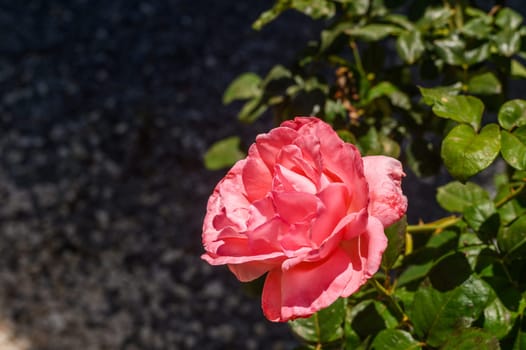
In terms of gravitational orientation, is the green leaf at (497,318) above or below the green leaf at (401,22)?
below

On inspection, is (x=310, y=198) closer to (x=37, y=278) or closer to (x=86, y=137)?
(x=37, y=278)

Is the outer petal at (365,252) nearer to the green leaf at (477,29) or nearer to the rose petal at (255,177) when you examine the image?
the rose petal at (255,177)

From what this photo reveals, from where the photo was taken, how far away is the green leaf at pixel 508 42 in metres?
0.81

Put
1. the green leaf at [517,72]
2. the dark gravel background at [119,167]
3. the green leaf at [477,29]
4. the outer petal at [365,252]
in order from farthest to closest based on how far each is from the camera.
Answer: the dark gravel background at [119,167]
the green leaf at [517,72]
the green leaf at [477,29]
the outer petal at [365,252]

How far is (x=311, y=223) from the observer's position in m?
0.51

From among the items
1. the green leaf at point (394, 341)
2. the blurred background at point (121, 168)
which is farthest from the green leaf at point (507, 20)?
the blurred background at point (121, 168)

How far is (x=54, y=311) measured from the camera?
198cm

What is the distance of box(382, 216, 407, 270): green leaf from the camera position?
633 millimetres

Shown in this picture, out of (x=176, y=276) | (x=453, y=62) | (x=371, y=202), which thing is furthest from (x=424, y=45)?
(x=176, y=276)

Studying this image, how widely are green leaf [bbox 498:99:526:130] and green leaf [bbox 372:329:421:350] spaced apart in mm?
224

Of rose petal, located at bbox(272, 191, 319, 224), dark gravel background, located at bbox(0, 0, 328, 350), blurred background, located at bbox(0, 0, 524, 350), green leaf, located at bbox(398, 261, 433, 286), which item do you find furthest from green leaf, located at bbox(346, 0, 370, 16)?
dark gravel background, located at bbox(0, 0, 328, 350)

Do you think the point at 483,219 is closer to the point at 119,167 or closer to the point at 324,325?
the point at 324,325

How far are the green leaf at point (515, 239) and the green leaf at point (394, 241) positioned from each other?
105mm

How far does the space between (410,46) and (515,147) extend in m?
0.27
